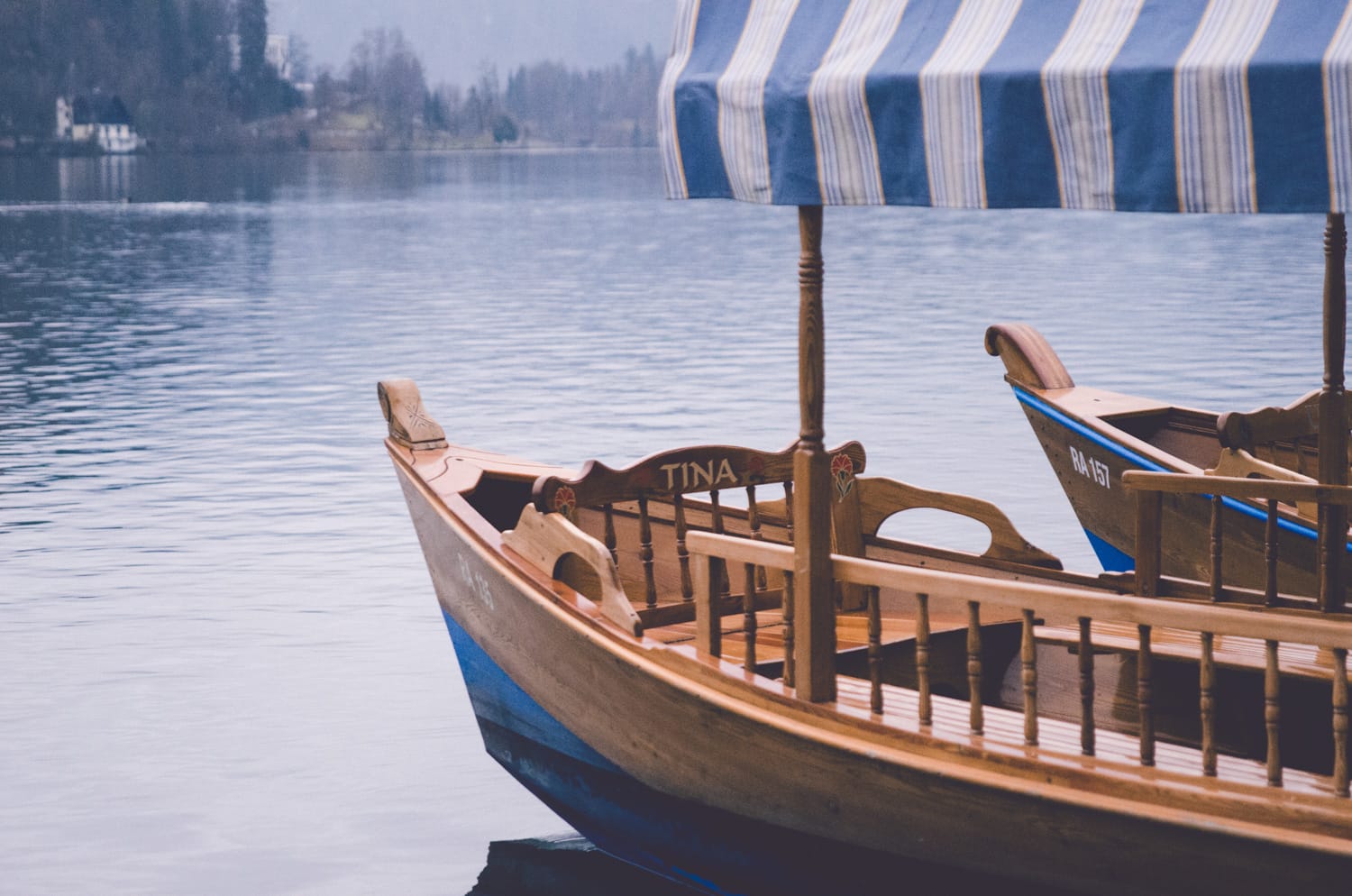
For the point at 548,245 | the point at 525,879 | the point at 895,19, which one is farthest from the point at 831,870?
the point at 548,245

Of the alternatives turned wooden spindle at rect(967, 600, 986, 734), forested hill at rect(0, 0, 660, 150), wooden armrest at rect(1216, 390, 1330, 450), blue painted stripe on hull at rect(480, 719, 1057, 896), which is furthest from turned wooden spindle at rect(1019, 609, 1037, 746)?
forested hill at rect(0, 0, 660, 150)

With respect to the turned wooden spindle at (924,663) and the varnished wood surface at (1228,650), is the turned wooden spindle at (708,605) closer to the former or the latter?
the turned wooden spindle at (924,663)

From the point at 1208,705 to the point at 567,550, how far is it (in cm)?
253

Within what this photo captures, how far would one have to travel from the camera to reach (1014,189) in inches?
182

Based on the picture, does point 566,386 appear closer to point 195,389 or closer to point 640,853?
point 195,389

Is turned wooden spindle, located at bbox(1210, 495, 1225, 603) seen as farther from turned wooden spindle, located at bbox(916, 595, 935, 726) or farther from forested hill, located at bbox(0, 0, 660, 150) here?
forested hill, located at bbox(0, 0, 660, 150)

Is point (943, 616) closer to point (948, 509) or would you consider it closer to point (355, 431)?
point (948, 509)

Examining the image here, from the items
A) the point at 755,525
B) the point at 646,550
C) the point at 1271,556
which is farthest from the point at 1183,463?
the point at 646,550

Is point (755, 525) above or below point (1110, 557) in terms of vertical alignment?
above

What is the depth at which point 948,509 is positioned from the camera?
23.4ft

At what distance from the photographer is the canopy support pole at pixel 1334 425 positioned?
20.2ft

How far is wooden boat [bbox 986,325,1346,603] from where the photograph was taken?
748 centimetres

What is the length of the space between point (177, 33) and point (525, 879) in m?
161

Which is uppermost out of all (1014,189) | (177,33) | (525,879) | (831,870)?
(177,33)
